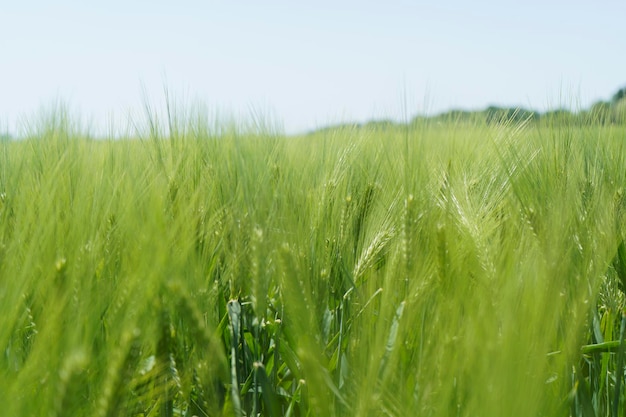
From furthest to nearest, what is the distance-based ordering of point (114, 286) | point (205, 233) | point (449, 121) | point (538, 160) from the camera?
point (449, 121), point (538, 160), point (205, 233), point (114, 286)

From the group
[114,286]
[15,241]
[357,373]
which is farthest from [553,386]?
[15,241]

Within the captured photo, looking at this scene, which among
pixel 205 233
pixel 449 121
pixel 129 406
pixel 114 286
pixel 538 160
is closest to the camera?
pixel 129 406

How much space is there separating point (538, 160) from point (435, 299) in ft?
Result: 1.87

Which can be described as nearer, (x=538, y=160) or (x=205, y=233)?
(x=205, y=233)

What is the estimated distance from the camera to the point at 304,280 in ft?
2.92

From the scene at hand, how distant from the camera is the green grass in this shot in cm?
63

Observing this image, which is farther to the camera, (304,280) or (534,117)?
(534,117)

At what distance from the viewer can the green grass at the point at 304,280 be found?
0.63m

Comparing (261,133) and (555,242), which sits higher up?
(261,133)

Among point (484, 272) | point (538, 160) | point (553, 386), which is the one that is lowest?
point (553, 386)

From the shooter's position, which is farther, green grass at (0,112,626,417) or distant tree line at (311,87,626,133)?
distant tree line at (311,87,626,133)

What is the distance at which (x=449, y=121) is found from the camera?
173cm

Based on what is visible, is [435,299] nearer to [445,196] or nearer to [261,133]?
[445,196]

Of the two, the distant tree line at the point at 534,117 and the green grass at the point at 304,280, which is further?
the distant tree line at the point at 534,117
